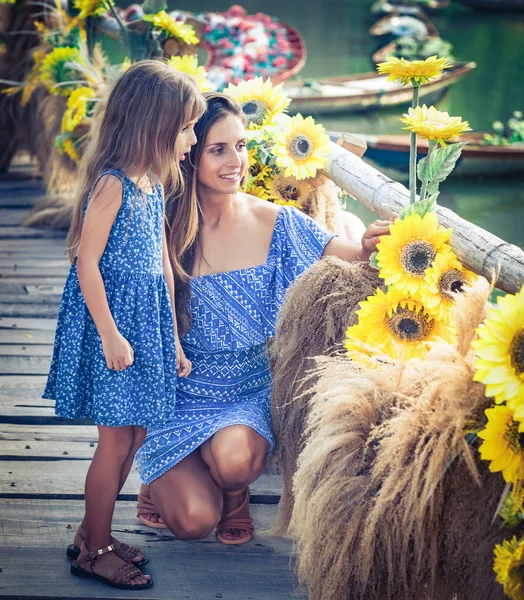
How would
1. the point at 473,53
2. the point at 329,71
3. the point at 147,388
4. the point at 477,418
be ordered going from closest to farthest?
the point at 477,418 < the point at 147,388 < the point at 329,71 < the point at 473,53

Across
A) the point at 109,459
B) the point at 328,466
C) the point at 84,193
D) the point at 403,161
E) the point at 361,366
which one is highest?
the point at 84,193

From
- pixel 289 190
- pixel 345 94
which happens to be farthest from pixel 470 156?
pixel 289 190

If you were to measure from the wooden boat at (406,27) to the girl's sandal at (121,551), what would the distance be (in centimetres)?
1377

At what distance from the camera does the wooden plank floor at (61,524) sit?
5.98ft

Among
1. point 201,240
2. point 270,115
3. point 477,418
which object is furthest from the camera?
point 270,115

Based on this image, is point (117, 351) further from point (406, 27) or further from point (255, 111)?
point (406, 27)

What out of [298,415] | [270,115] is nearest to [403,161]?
[270,115]

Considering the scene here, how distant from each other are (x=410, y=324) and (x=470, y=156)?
7.60m

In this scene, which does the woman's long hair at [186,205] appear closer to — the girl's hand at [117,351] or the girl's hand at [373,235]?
the girl's hand at [117,351]

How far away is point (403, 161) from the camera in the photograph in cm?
828

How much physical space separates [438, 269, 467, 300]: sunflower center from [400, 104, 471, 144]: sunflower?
9.5 inches

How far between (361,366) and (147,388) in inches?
22.9

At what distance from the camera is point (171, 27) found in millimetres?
3322

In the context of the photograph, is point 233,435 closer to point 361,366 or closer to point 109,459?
point 109,459
